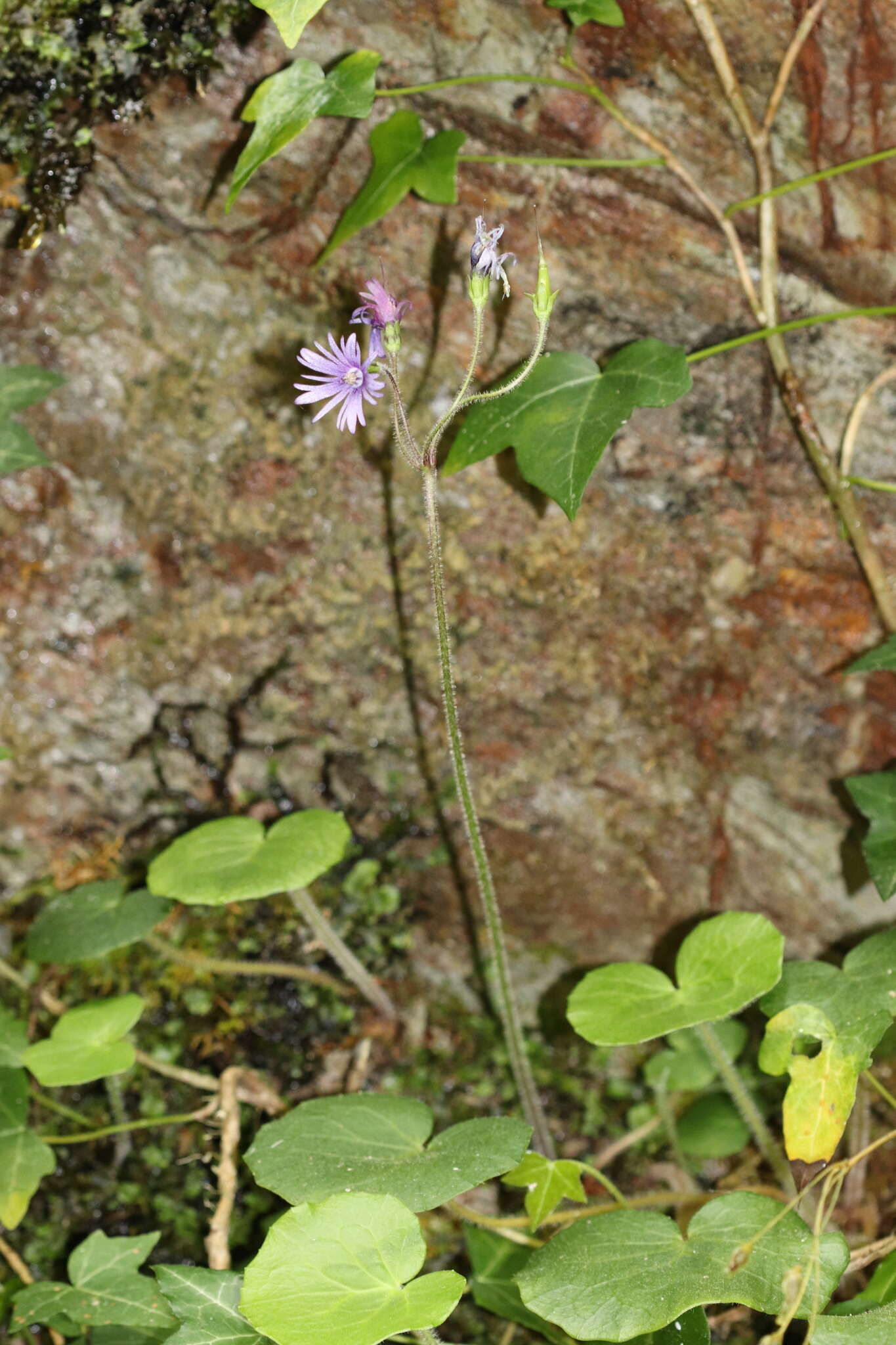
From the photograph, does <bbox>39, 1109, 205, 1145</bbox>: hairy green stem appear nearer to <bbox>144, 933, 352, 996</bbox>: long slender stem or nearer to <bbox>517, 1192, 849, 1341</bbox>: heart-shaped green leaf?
A: <bbox>144, 933, 352, 996</bbox>: long slender stem

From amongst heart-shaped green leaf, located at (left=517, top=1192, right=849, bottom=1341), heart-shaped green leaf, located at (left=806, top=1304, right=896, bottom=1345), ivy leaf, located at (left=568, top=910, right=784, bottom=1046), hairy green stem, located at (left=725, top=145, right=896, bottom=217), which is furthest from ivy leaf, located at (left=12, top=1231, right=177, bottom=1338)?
hairy green stem, located at (left=725, top=145, right=896, bottom=217)

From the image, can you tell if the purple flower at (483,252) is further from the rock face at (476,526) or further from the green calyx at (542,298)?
the rock face at (476,526)

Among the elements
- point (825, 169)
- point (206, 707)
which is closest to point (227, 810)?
point (206, 707)

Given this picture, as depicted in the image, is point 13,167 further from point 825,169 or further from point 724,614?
point 724,614

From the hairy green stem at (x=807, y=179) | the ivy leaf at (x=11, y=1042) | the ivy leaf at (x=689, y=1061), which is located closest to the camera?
the hairy green stem at (x=807, y=179)

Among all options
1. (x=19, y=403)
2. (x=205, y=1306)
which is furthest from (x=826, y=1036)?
(x=19, y=403)

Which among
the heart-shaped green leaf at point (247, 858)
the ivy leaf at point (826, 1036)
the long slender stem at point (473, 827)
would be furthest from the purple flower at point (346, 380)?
the ivy leaf at point (826, 1036)

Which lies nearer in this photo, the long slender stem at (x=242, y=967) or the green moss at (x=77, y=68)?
the green moss at (x=77, y=68)

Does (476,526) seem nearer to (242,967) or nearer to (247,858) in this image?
(247,858)
